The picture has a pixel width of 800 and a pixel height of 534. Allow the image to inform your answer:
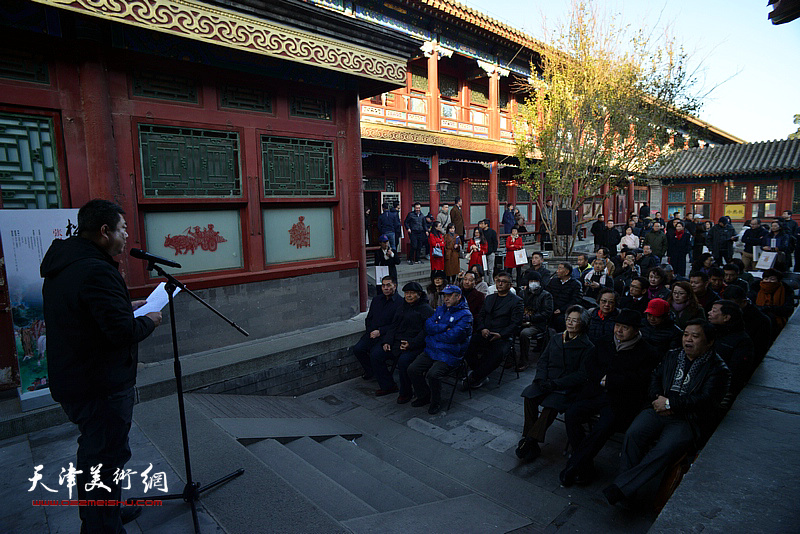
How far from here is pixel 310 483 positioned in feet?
12.0

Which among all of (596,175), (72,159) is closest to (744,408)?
(72,159)

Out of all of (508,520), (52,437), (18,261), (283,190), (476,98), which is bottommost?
(508,520)

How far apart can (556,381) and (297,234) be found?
4691 mm

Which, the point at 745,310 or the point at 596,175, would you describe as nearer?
the point at 745,310

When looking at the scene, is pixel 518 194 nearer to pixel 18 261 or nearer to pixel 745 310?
pixel 745 310

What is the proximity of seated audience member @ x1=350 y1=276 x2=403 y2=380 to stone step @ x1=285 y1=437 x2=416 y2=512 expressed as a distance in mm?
2156

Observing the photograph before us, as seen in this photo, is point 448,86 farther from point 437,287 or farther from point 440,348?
point 440,348

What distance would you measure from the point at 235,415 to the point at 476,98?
15167mm

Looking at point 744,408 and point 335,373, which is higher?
point 744,408

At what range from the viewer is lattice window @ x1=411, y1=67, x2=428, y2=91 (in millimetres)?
14466

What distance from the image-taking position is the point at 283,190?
23.8 feet

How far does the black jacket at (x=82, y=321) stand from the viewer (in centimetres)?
249

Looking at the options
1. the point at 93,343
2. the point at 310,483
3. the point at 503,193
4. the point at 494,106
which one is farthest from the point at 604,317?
the point at 503,193

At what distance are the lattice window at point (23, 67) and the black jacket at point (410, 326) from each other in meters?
5.13
